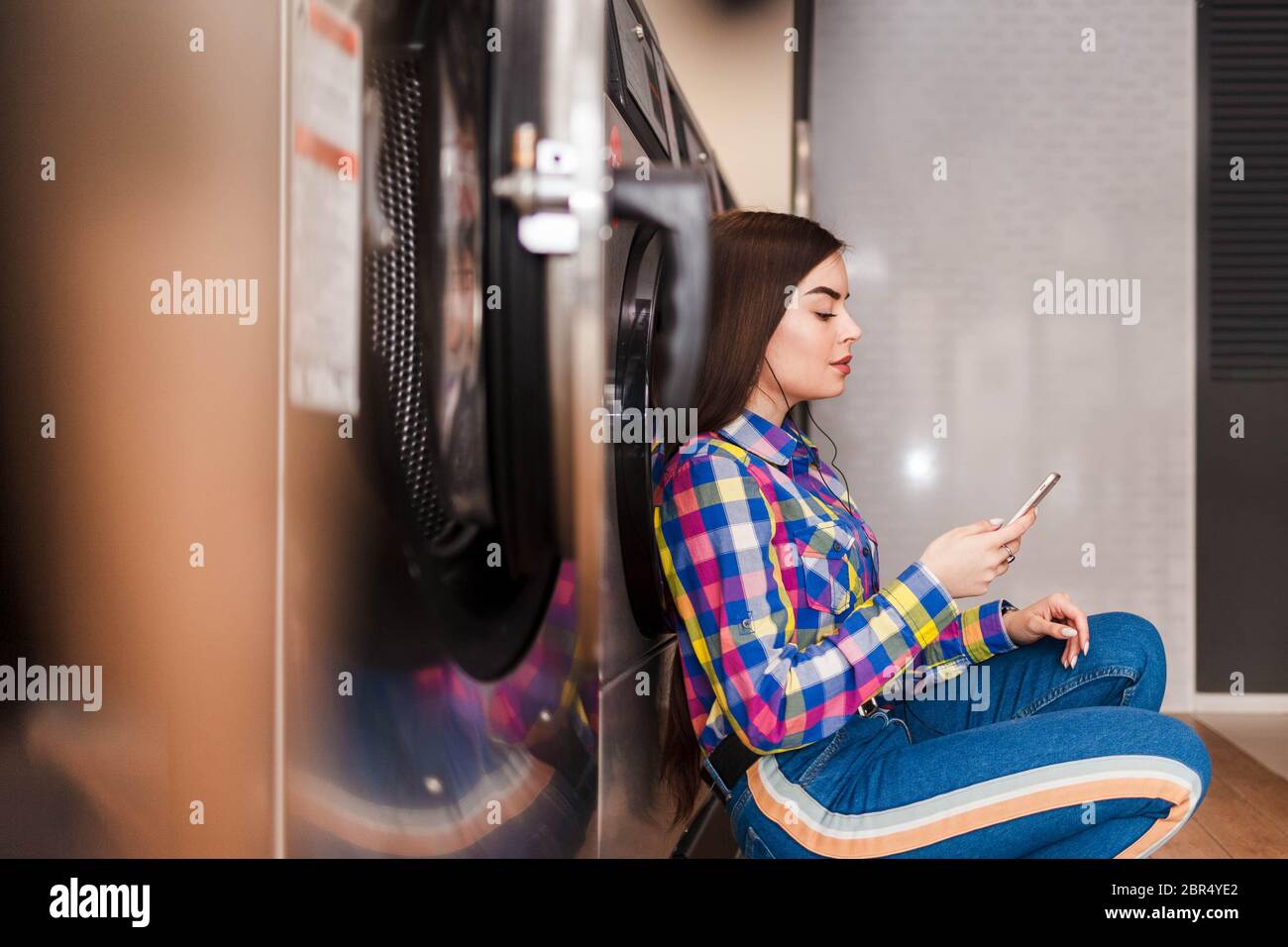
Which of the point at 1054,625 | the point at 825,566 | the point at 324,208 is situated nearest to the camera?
the point at 324,208

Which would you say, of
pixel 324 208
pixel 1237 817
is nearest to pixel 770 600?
pixel 324 208

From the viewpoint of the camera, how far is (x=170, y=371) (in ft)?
2.66

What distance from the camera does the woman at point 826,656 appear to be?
3.41 ft

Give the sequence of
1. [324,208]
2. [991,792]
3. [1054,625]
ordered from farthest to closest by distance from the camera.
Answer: [1054,625], [991,792], [324,208]

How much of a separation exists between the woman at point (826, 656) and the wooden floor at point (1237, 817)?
0.88 metres

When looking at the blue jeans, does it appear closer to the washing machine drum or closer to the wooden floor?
the washing machine drum

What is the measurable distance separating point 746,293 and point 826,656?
471mm

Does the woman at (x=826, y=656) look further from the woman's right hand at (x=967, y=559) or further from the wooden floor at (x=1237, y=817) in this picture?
the wooden floor at (x=1237, y=817)

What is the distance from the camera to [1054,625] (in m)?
1.32

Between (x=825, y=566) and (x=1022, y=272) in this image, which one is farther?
(x=1022, y=272)

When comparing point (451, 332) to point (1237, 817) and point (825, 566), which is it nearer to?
point (825, 566)

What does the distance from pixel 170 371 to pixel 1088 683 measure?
115 centimetres

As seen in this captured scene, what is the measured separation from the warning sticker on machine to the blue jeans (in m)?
0.65
